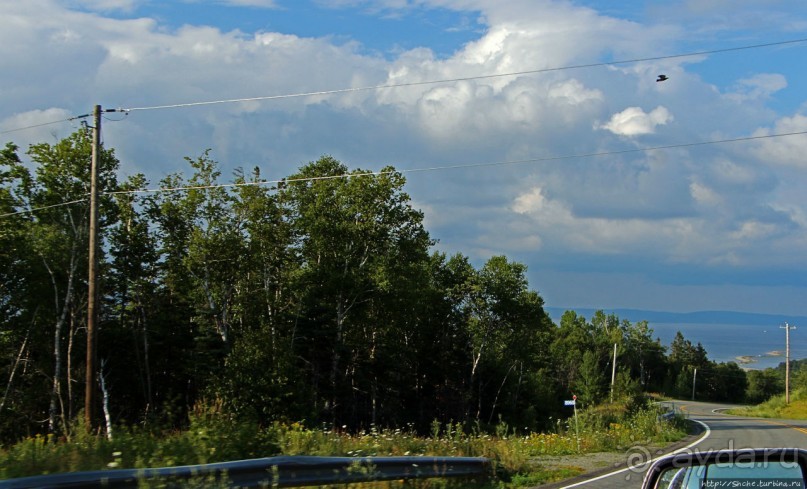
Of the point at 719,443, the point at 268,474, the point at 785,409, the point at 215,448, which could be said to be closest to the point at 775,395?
the point at 785,409

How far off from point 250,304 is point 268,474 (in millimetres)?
38763

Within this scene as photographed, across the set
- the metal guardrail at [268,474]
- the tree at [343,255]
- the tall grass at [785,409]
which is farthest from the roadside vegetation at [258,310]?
the tall grass at [785,409]

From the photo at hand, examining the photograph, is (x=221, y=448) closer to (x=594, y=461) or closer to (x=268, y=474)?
(x=268, y=474)

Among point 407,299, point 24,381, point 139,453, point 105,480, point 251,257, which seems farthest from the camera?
point 407,299

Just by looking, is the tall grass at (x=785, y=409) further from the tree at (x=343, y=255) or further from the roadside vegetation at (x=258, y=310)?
the tree at (x=343, y=255)

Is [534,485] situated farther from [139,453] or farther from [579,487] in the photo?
[139,453]

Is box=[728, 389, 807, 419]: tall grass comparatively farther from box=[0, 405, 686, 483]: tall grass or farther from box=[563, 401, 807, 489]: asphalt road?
box=[0, 405, 686, 483]: tall grass

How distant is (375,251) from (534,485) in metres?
34.1

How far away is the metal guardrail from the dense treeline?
22060 millimetres

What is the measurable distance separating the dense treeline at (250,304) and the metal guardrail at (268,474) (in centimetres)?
2206

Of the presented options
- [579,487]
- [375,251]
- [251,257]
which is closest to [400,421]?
[375,251]

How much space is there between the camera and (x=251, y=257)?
43031mm

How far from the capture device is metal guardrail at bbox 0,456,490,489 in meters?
6.06

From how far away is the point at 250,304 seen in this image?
4538cm
